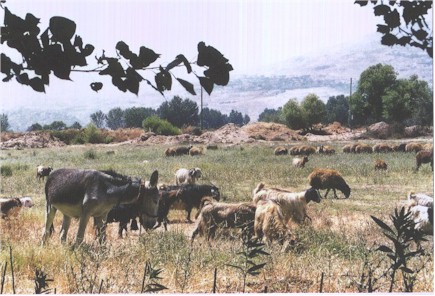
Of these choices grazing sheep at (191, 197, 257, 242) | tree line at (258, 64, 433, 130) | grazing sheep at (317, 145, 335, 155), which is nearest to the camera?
grazing sheep at (191, 197, 257, 242)

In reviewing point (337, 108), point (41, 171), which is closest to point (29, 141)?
point (41, 171)

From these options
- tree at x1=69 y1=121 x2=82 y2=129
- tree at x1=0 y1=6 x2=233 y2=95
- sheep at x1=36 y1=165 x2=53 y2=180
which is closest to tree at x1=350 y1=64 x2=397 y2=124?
tree at x1=69 y1=121 x2=82 y2=129

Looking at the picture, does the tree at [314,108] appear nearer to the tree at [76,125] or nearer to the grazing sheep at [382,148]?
the grazing sheep at [382,148]

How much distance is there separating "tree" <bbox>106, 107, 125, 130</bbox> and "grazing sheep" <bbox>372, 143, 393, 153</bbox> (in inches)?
130

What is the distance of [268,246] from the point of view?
4.41m

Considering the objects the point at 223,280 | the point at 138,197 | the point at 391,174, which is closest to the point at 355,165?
the point at 391,174

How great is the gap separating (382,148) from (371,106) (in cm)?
128

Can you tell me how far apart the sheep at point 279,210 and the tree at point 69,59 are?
3.56 metres

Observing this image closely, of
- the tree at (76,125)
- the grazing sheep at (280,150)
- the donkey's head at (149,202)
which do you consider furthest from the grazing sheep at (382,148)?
the tree at (76,125)

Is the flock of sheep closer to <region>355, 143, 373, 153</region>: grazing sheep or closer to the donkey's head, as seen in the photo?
<region>355, 143, 373, 153</region>: grazing sheep

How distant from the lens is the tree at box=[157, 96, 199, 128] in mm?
5705

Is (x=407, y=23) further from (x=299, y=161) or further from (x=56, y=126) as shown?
(x=299, y=161)

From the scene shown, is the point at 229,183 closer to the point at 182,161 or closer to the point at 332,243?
the point at 182,161

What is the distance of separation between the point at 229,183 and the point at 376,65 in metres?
2.28
